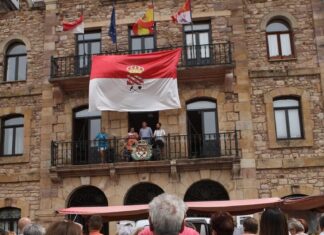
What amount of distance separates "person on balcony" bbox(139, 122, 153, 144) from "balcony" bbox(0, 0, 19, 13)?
872 centimetres

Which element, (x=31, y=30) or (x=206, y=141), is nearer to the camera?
(x=206, y=141)

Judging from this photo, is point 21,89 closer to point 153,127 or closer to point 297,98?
point 153,127

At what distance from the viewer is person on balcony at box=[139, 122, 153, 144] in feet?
55.3

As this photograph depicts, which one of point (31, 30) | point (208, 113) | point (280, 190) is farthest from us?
point (31, 30)

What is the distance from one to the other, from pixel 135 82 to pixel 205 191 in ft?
14.8

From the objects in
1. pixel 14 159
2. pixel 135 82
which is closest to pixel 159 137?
pixel 135 82

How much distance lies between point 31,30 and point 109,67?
426 centimetres

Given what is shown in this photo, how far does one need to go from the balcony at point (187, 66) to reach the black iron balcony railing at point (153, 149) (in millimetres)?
2145

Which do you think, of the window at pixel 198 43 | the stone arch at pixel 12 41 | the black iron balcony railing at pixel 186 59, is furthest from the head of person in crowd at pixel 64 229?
the stone arch at pixel 12 41

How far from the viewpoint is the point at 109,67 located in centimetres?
1727

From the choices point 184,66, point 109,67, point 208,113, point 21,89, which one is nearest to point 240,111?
point 208,113

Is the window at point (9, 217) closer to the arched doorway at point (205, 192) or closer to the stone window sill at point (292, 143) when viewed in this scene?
the arched doorway at point (205, 192)

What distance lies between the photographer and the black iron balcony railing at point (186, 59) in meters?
17.4

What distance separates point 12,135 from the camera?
18531 millimetres
